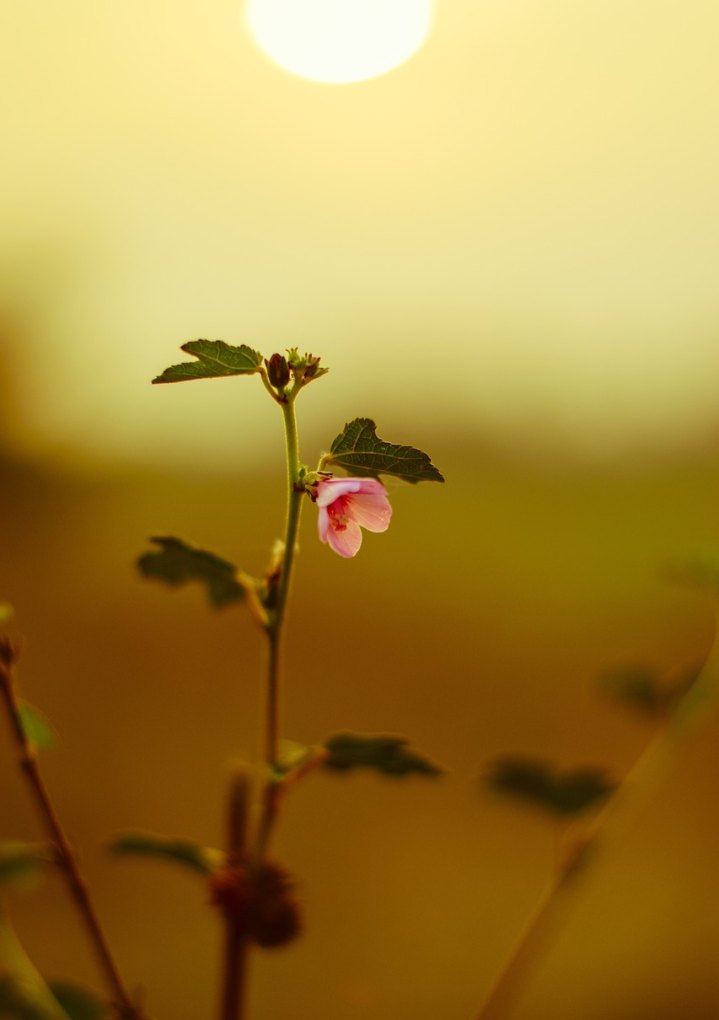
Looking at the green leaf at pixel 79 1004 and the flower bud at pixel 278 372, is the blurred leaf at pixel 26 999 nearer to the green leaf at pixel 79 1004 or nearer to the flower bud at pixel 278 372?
the green leaf at pixel 79 1004

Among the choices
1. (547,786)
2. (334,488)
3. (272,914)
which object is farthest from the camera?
(547,786)

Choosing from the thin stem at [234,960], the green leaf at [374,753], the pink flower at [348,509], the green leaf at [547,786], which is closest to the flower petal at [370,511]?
the pink flower at [348,509]

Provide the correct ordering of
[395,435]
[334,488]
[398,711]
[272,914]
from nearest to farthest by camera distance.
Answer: [334,488] → [272,914] → [395,435] → [398,711]

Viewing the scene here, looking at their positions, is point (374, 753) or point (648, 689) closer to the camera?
point (374, 753)

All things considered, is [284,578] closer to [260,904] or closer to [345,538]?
[345,538]

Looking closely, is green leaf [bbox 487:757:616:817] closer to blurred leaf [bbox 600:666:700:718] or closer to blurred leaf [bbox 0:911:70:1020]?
blurred leaf [bbox 600:666:700:718]

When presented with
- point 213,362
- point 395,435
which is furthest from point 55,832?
point 395,435

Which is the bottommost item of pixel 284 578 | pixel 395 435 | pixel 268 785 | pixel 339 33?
pixel 268 785
